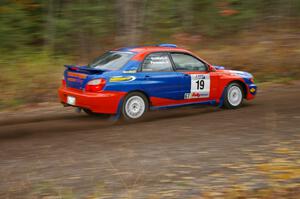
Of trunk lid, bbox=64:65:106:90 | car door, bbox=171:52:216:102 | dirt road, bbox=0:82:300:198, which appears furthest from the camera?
car door, bbox=171:52:216:102

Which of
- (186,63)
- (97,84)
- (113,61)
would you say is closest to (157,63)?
(186,63)

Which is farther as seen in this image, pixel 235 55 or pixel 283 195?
pixel 235 55

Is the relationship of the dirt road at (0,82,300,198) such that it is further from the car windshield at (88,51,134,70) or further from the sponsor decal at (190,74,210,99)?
the car windshield at (88,51,134,70)

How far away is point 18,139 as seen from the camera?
8594mm

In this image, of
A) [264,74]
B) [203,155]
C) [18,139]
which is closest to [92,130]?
[18,139]

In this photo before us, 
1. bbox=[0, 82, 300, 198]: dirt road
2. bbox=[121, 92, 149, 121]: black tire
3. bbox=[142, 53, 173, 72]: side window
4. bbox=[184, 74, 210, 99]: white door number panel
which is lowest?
bbox=[0, 82, 300, 198]: dirt road

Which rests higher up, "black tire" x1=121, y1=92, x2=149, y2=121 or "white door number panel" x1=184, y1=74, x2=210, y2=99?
"white door number panel" x1=184, y1=74, x2=210, y2=99

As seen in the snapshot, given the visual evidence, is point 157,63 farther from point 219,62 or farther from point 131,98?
point 219,62

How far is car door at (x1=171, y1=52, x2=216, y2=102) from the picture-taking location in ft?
34.6

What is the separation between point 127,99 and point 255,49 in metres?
9.59

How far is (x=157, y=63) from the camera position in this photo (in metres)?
10.3

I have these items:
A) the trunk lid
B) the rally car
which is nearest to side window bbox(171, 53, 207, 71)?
the rally car

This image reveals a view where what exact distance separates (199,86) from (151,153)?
3731 millimetres

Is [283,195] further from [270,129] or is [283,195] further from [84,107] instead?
[84,107]
